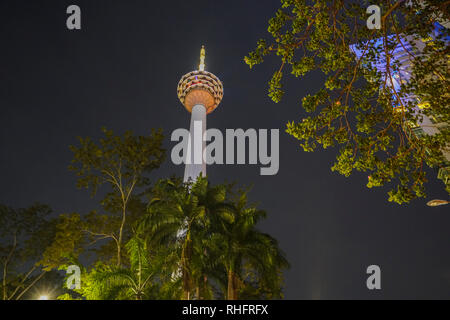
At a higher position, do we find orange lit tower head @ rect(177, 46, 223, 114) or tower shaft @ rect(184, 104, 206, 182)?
orange lit tower head @ rect(177, 46, 223, 114)

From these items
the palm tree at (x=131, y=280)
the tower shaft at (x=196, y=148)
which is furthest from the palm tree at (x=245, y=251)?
the tower shaft at (x=196, y=148)

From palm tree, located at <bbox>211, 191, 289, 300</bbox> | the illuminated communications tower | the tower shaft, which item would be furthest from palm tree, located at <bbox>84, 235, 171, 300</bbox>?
the illuminated communications tower

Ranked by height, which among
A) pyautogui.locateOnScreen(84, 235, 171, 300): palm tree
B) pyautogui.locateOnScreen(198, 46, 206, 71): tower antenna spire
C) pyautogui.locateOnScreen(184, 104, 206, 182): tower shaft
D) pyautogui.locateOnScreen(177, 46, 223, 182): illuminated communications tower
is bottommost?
pyautogui.locateOnScreen(84, 235, 171, 300): palm tree

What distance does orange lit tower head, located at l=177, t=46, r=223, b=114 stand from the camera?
191ft

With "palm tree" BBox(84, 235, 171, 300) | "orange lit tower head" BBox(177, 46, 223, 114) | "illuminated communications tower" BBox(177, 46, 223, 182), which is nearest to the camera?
"palm tree" BBox(84, 235, 171, 300)

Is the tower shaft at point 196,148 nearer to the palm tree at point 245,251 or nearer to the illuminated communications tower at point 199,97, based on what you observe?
the illuminated communications tower at point 199,97

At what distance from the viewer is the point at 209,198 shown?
15.3m

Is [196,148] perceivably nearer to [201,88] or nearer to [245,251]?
[201,88]

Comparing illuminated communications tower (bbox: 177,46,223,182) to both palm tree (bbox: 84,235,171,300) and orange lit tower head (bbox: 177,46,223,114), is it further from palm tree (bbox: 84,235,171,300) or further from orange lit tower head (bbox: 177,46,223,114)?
palm tree (bbox: 84,235,171,300)

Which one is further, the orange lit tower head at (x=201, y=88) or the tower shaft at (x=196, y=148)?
the orange lit tower head at (x=201, y=88)

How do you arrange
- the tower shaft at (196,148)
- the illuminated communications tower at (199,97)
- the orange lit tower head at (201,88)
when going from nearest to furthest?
the tower shaft at (196,148) → the illuminated communications tower at (199,97) → the orange lit tower head at (201,88)

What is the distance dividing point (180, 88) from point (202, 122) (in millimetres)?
10413

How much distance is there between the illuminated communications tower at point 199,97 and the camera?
52719 mm

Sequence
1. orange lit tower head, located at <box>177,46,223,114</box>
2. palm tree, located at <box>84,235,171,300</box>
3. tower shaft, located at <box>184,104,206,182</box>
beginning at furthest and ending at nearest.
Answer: orange lit tower head, located at <box>177,46,223,114</box>, tower shaft, located at <box>184,104,206,182</box>, palm tree, located at <box>84,235,171,300</box>
